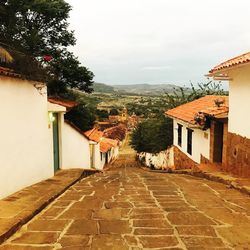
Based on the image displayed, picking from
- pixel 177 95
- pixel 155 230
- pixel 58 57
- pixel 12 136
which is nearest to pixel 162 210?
pixel 155 230

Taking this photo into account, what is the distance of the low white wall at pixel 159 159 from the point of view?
76.2ft

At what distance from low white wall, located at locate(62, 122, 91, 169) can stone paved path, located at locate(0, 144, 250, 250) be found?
16.0 ft

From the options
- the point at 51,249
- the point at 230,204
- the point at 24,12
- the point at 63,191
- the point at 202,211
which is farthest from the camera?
the point at 24,12

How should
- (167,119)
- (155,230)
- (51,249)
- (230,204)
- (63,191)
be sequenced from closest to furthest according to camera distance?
(51,249) < (155,230) < (230,204) < (63,191) < (167,119)

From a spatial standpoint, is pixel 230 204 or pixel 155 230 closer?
pixel 155 230

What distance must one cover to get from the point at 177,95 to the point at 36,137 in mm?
22798

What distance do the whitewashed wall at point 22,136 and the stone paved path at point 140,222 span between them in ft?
3.70

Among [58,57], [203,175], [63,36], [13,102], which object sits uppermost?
[63,36]

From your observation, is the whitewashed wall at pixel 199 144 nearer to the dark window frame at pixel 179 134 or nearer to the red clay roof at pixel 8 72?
the dark window frame at pixel 179 134

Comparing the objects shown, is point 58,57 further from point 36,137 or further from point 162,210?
point 162,210

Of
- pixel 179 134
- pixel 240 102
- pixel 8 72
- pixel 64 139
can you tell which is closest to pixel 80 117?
pixel 179 134

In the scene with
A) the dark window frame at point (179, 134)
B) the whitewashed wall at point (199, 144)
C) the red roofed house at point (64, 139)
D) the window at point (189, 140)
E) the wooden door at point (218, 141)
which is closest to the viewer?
the red roofed house at point (64, 139)

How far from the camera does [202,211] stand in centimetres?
642

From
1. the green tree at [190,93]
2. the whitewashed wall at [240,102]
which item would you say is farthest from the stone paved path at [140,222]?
the green tree at [190,93]
